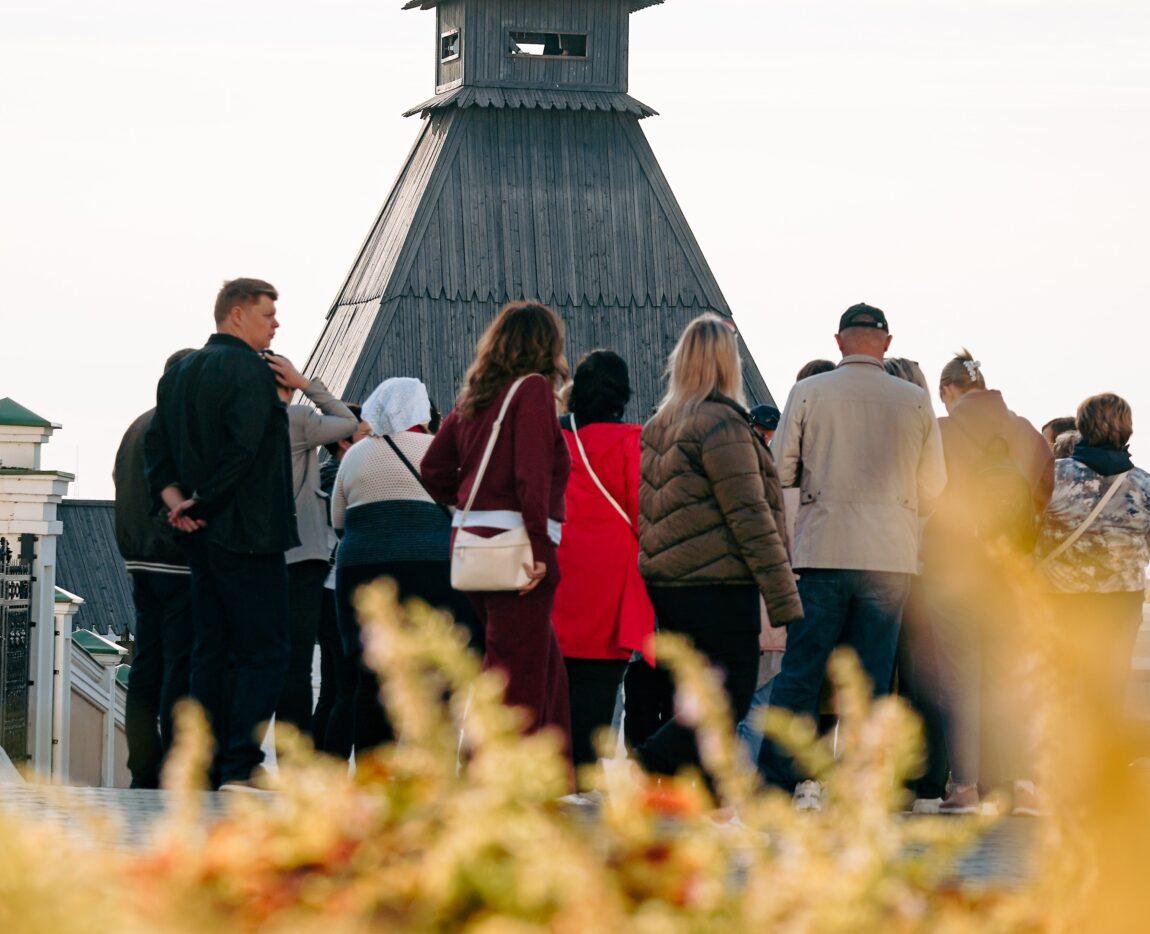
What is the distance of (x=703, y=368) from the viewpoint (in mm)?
7957

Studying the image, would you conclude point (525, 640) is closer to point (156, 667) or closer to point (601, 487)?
point (601, 487)

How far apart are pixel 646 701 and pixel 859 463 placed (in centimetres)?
125

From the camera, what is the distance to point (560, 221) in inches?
1428

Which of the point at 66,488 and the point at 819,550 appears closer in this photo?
the point at 819,550

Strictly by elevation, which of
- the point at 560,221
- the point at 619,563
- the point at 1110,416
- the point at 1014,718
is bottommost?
the point at 1014,718

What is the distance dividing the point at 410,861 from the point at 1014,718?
17.7 ft

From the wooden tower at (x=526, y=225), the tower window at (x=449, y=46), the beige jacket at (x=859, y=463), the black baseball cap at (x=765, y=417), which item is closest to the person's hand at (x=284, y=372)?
the beige jacket at (x=859, y=463)

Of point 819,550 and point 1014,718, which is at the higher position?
point 819,550

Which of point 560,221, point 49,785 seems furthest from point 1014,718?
point 560,221

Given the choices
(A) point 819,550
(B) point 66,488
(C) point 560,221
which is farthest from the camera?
(C) point 560,221

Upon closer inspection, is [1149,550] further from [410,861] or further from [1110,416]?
[410,861]

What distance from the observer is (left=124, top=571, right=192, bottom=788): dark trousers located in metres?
8.79

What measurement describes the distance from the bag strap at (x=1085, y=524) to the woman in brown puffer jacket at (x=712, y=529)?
1771 millimetres

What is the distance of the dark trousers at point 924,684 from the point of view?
9031 mm
